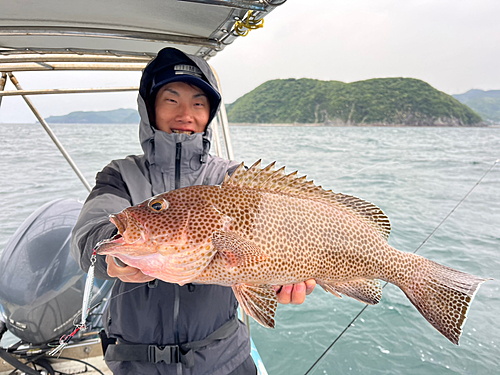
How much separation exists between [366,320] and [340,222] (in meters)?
6.32

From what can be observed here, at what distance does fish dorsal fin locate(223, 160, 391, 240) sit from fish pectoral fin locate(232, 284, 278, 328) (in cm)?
55

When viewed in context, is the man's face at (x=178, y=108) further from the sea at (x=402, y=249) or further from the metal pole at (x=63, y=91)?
the sea at (x=402, y=249)

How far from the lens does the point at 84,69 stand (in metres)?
3.50

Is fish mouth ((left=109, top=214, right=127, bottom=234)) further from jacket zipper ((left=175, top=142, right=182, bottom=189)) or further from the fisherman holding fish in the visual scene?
jacket zipper ((left=175, top=142, right=182, bottom=189))

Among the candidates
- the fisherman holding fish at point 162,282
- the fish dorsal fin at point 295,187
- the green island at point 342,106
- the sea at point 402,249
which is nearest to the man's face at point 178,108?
the fisherman holding fish at point 162,282

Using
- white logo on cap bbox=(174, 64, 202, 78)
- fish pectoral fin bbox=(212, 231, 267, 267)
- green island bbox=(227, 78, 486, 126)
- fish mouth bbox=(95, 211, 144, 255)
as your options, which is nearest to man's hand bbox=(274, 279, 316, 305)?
fish pectoral fin bbox=(212, 231, 267, 267)

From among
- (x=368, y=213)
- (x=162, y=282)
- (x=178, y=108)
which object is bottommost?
(x=162, y=282)

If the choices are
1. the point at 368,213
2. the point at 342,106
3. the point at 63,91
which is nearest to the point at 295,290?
the point at 368,213

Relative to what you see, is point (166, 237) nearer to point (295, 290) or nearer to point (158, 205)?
point (158, 205)

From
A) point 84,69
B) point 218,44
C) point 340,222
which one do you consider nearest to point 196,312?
point 340,222

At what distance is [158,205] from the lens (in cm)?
148

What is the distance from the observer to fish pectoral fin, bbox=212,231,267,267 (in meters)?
1.45

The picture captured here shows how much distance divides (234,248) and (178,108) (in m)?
1.39

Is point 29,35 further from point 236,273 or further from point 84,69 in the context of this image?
point 236,273
